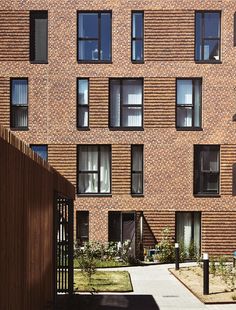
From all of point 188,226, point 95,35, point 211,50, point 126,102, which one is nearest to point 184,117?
point 126,102

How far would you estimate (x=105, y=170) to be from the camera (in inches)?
1305

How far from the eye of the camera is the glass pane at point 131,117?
3309 centimetres

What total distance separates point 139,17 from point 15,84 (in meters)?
7.09

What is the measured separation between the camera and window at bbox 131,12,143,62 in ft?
110

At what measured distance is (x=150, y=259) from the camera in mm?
31203

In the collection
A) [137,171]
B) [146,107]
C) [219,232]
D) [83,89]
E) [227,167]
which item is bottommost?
[219,232]

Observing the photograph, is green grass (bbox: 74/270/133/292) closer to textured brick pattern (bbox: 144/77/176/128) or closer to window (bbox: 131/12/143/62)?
textured brick pattern (bbox: 144/77/176/128)

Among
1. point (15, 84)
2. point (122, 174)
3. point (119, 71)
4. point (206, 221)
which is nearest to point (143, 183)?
point (122, 174)

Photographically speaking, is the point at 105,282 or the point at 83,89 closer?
the point at 105,282

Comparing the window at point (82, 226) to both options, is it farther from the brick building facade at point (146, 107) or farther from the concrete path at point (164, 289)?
the concrete path at point (164, 289)

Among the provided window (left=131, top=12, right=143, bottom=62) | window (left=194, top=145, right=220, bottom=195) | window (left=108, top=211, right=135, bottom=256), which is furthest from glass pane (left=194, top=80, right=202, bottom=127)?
window (left=108, top=211, right=135, bottom=256)

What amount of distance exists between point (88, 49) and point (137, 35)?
2.58 m

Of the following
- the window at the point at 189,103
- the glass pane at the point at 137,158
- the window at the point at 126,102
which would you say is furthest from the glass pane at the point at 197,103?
the glass pane at the point at 137,158

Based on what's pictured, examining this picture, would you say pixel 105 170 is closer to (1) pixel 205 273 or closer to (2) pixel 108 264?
(2) pixel 108 264
